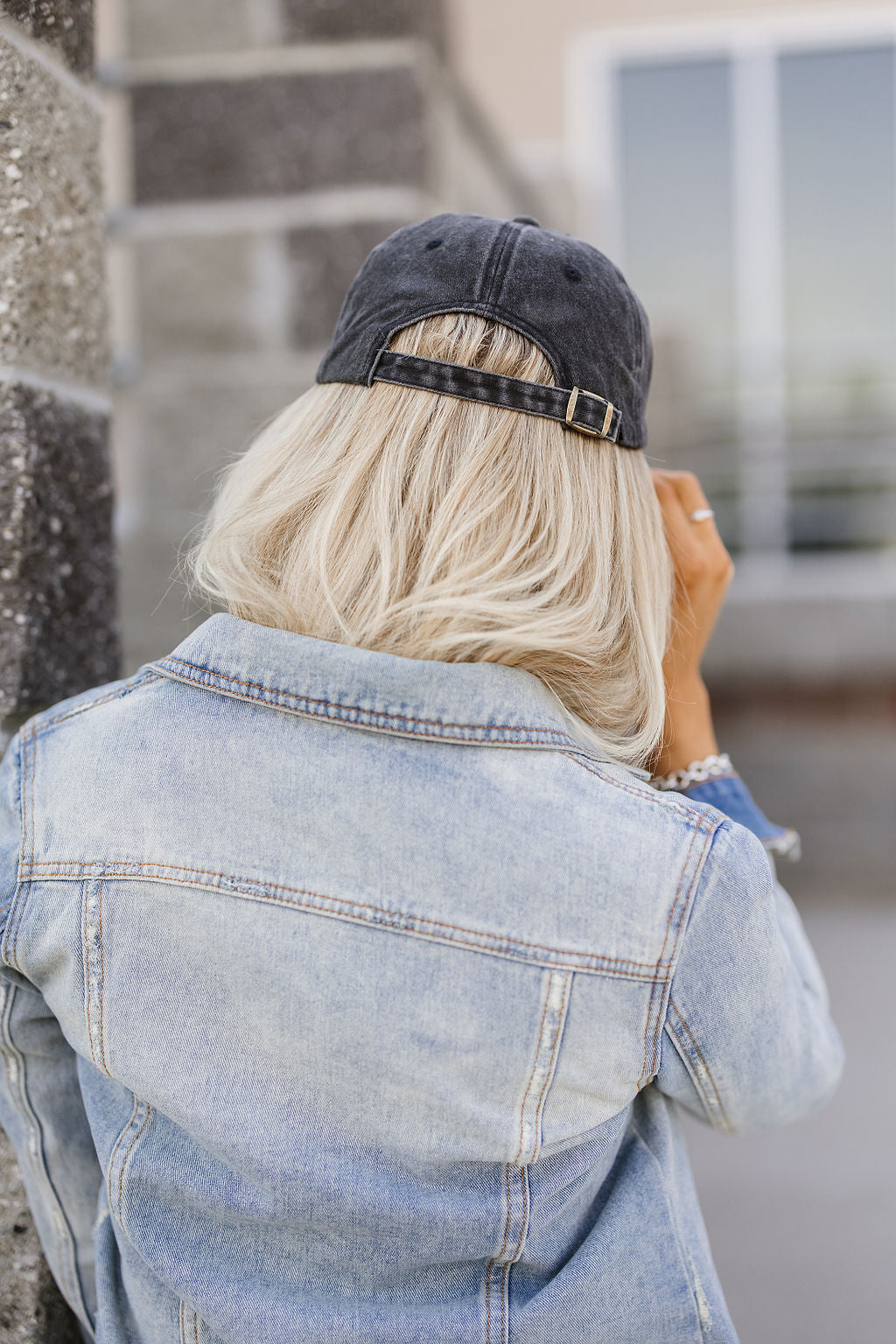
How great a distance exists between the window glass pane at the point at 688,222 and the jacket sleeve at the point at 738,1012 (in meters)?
4.43

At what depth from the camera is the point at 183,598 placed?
2.12 meters

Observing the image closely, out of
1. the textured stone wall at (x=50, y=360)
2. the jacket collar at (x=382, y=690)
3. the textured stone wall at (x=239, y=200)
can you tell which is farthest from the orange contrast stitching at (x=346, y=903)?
the textured stone wall at (x=239, y=200)

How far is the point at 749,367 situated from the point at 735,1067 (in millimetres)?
4878

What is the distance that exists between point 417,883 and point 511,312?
0.52 m

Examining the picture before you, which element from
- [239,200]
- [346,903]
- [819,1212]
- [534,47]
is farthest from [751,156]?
[346,903]

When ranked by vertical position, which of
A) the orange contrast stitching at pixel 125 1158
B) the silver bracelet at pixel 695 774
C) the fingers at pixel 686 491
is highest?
the fingers at pixel 686 491

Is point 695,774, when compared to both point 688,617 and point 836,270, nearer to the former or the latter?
point 688,617

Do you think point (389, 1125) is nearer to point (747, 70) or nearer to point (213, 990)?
point (213, 990)

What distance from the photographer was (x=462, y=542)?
3.19ft

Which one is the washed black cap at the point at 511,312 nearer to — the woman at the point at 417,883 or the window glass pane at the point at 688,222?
the woman at the point at 417,883

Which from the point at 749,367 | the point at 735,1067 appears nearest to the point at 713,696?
the point at 749,367

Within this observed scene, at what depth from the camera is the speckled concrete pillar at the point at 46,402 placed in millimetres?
1175

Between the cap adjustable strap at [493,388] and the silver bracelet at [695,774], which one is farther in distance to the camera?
the silver bracelet at [695,774]

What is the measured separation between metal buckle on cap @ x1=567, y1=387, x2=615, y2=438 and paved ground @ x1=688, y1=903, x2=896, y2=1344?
1.71 meters
